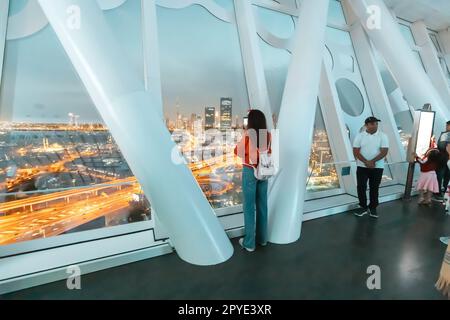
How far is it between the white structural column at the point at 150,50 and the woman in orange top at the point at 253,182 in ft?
3.31

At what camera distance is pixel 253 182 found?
2311mm

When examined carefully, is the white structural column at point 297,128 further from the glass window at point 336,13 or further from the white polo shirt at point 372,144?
the glass window at point 336,13

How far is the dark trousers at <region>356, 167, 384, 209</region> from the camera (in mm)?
3273

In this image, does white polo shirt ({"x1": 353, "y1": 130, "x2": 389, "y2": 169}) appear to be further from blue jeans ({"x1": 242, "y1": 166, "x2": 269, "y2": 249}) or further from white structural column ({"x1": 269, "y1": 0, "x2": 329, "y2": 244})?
blue jeans ({"x1": 242, "y1": 166, "x2": 269, "y2": 249})

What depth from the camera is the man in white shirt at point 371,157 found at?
3.18 m

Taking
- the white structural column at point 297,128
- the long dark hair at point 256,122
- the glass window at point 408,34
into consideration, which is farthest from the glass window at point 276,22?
the glass window at point 408,34

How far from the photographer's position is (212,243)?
7.09 ft

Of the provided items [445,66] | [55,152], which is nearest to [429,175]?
[445,66]

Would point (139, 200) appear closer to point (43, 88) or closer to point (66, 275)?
point (66, 275)

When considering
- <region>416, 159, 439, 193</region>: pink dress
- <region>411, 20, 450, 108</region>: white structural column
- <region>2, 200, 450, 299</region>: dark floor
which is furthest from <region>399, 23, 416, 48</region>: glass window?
→ <region>2, 200, 450, 299</region>: dark floor

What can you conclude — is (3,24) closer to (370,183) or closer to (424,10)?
(370,183)
